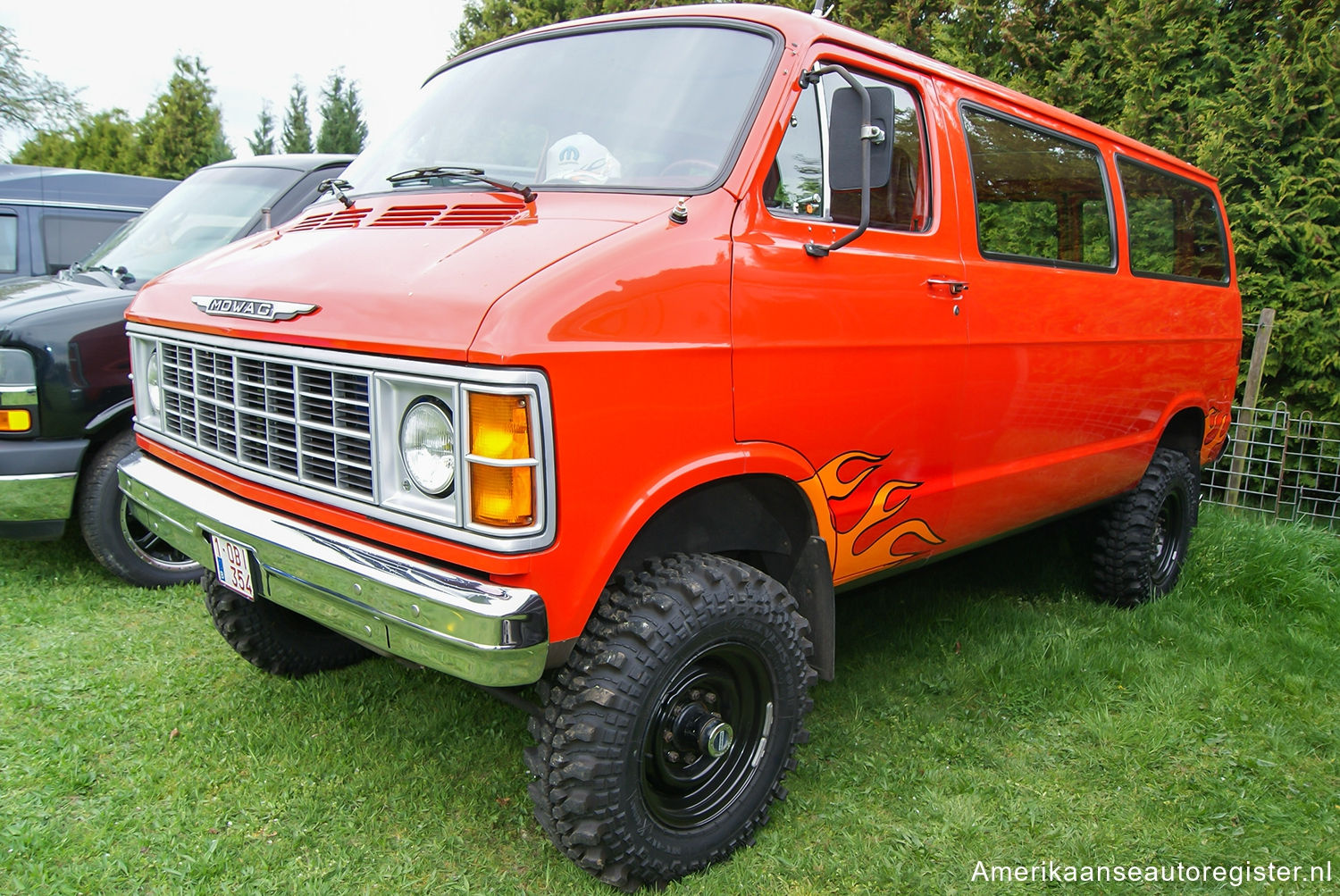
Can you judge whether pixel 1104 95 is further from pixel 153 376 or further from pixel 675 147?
pixel 153 376

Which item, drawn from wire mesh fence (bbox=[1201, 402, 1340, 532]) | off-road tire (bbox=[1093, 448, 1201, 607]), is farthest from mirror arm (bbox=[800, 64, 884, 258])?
wire mesh fence (bbox=[1201, 402, 1340, 532])

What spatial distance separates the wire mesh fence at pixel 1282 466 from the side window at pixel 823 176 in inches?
174

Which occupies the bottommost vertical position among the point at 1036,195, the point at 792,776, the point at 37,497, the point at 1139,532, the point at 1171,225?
the point at 792,776

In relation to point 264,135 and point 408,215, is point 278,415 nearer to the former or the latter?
point 408,215

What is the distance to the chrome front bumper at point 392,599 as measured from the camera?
6.62ft

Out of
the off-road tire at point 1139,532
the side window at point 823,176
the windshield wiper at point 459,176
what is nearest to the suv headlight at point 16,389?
the windshield wiper at point 459,176

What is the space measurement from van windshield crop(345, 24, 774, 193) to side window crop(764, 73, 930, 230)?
0.16 m

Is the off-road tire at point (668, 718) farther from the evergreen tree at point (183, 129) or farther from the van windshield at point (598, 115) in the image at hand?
the evergreen tree at point (183, 129)

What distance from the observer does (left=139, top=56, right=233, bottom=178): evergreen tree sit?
21.5m

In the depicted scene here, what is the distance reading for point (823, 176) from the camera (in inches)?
106

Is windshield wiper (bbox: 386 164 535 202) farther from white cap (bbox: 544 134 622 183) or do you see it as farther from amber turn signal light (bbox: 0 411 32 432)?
amber turn signal light (bbox: 0 411 32 432)

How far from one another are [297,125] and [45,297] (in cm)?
2501

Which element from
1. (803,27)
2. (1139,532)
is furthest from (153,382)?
(1139,532)

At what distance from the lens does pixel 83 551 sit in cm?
489
